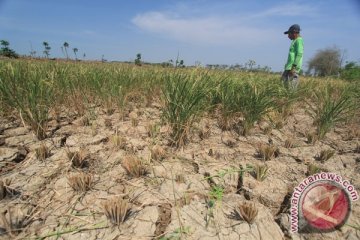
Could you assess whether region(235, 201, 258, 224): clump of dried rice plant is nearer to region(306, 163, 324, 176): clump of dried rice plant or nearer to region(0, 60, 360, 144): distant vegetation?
region(306, 163, 324, 176): clump of dried rice plant

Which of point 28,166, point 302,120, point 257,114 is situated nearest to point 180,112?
point 257,114

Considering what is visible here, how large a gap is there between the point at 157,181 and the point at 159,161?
240 millimetres

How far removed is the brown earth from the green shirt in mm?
2361

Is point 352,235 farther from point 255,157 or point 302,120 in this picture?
point 302,120

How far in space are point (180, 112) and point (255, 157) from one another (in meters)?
0.74

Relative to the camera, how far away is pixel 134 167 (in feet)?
5.48

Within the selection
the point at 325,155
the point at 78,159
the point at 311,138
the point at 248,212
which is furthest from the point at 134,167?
the point at 311,138

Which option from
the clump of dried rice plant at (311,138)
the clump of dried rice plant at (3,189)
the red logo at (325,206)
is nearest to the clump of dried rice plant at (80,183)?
the clump of dried rice plant at (3,189)

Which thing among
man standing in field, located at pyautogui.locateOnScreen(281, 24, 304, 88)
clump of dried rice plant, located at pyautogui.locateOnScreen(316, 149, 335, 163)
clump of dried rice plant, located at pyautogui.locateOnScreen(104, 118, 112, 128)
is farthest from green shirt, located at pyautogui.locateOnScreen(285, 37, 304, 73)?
clump of dried rice plant, located at pyautogui.locateOnScreen(104, 118, 112, 128)

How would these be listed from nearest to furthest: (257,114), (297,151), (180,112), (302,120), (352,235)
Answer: (352,235)
(180,112)
(297,151)
(257,114)
(302,120)

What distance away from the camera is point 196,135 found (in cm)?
234

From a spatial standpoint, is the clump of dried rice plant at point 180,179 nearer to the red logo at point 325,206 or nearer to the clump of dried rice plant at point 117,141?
the clump of dried rice plant at point 117,141

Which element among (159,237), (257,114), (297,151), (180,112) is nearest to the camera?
(159,237)

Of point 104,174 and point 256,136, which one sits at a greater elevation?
point 256,136
